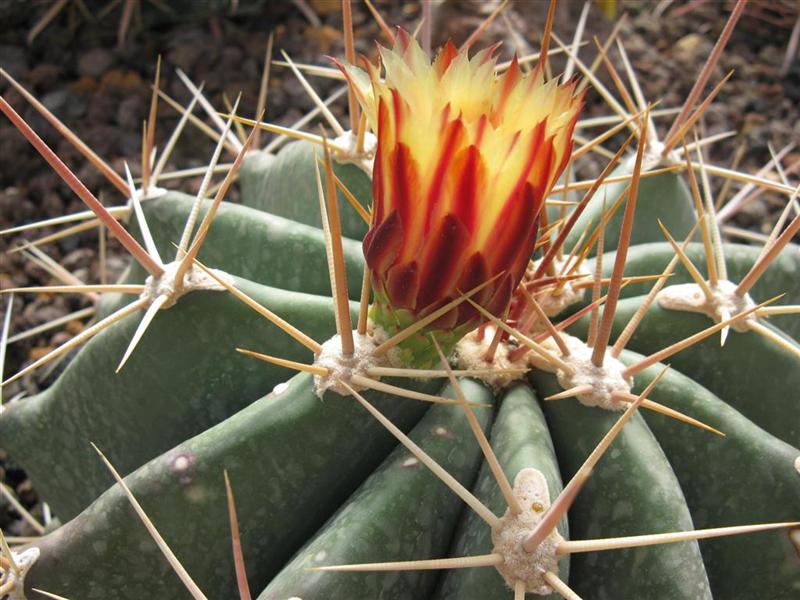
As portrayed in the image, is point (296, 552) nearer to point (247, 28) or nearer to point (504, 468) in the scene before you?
point (504, 468)

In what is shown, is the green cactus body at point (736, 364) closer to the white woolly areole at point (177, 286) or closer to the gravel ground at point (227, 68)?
the white woolly areole at point (177, 286)

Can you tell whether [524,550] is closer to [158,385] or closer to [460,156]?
[460,156]

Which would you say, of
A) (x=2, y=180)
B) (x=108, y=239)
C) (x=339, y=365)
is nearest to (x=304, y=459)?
(x=339, y=365)

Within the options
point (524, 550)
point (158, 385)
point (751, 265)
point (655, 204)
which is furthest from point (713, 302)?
point (158, 385)

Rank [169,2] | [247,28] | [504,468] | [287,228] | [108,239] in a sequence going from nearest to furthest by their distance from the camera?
[504,468], [287,228], [108,239], [169,2], [247,28]

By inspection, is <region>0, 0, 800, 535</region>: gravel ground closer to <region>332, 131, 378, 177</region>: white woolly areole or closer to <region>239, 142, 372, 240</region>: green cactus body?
<region>239, 142, 372, 240</region>: green cactus body

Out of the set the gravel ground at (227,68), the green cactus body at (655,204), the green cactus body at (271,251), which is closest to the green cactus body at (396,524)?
the green cactus body at (271,251)

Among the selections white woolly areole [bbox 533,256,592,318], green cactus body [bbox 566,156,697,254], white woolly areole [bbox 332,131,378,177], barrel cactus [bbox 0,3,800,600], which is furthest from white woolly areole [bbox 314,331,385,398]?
green cactus body [bbox 566,156,697,254]
